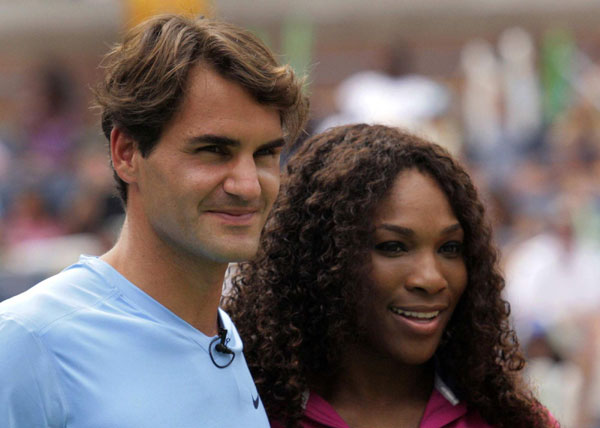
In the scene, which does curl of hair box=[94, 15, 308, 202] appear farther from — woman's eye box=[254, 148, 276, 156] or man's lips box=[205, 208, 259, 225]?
man's lips box=[205, 208, 259, 225]

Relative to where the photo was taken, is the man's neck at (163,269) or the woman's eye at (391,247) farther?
the woman's eye at (391,247)

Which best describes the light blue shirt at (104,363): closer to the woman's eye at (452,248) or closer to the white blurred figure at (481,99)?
the woman's eye at (452,248)

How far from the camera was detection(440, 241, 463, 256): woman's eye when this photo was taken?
3184 mm

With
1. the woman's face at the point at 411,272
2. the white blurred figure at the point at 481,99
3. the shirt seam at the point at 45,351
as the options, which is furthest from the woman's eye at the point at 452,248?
the white blurred figure at the point at 481,99

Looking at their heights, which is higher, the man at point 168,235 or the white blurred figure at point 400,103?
the man at point 168,235

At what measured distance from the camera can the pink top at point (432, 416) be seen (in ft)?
10.3

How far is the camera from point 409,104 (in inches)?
412

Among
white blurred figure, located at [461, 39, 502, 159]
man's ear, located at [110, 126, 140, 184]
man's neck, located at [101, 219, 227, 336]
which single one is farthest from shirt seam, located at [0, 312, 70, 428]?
→ white blurred figure, located at [461, 39, 502, 159]

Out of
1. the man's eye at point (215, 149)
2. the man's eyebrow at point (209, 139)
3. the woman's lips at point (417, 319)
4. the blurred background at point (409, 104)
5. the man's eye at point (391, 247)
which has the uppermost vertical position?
the man's eyebrow at point (209, 139)

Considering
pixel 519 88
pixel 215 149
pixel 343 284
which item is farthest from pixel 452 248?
pixel 519 88

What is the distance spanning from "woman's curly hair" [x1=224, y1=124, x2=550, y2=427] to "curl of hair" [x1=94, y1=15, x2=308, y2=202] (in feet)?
2.12

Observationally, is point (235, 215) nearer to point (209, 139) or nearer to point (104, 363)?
point (209, 139)

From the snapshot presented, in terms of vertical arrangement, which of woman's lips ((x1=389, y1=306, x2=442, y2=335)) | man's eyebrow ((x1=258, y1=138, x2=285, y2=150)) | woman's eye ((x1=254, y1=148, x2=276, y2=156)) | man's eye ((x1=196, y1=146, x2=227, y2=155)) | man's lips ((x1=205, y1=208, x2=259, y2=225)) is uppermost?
man's eyebrow ((x1=258, y1=138, x2=285, y2=150))

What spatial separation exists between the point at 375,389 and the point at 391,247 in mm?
473
